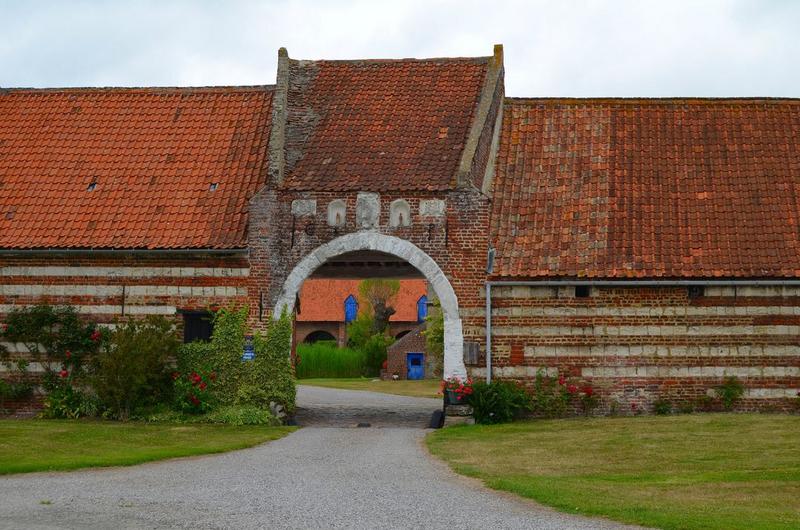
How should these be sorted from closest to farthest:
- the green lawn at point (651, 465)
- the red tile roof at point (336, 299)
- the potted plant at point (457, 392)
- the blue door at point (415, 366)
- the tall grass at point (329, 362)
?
1. the green lawn at point (651, 465)
2. the potted plant at point (457, 392)
3. the blue door at point (415, 366)
4. the tall grass at point (329, 362)
5. the red tile roof at point (336, 299)

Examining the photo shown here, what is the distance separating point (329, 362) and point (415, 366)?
14.8 ft

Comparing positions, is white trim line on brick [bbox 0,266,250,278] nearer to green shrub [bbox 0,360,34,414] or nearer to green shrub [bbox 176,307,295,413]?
green shrub [bbox 176,307,295,413]

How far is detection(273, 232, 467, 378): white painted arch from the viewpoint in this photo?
23.0m

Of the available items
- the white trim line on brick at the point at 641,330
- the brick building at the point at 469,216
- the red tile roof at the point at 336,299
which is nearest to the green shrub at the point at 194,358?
the brick building at the point at 469,216

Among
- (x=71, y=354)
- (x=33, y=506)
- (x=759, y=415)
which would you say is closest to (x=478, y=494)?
(x=33, y=506)

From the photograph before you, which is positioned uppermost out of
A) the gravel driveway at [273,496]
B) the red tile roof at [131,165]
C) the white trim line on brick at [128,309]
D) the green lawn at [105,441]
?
the red tile roof at [131,165]

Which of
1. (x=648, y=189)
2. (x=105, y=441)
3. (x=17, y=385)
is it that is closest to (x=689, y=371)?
(x=648, y=189)

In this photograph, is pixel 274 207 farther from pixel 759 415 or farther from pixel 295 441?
pixel 759 415

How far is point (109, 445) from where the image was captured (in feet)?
59.6

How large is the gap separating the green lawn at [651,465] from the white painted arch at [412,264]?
1908mm

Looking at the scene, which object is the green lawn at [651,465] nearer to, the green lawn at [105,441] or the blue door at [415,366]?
the green lawn at [105,441]

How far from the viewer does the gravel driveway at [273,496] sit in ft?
36.0

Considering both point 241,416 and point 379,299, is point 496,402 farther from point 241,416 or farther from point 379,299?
point 379,299

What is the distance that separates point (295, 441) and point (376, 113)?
9094 mm
